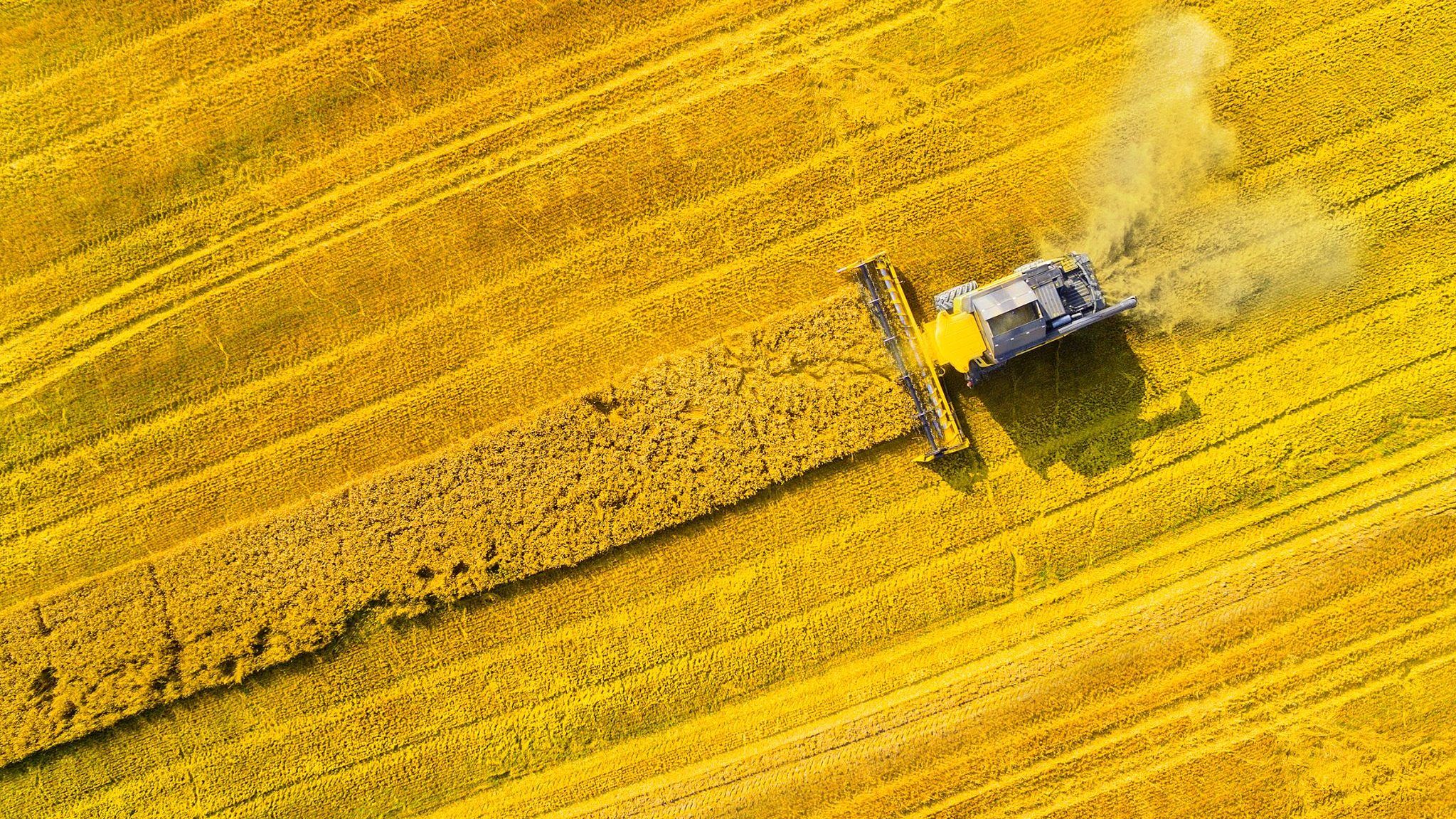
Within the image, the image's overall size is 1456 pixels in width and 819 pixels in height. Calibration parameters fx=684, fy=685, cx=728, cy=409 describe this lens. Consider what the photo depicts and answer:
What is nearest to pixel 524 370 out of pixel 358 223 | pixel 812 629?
pixel 358 223

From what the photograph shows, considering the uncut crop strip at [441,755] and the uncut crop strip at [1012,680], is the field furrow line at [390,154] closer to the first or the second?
the uncut crop strip at [441,755]

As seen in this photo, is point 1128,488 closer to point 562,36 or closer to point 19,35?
point 562,36

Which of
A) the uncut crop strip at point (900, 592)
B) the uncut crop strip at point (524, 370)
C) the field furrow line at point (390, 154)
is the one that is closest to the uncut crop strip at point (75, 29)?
the field furrow line at point (390, 154)

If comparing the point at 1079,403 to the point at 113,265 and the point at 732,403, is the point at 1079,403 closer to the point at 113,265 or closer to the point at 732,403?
the point at 732,403

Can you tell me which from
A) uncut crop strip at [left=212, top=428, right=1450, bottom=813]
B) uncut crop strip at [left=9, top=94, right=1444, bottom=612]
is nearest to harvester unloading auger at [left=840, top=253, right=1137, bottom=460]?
uncut crop strip at [left=9, top=94, right=1444, bottom=612]

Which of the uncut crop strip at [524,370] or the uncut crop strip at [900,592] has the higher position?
the uncut crop strip at [524,370]
